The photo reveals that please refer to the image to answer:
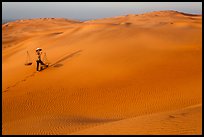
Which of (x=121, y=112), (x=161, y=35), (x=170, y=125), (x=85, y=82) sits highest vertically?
(x=161, y=35)

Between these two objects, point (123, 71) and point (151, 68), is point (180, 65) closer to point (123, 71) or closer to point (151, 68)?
point (151, 68)

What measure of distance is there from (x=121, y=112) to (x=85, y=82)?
3181 mm

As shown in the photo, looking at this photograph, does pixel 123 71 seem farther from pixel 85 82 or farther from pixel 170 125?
pixel 170 125

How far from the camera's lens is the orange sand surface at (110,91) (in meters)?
7.96

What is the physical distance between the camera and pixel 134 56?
615 inches

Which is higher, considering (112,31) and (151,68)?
(112,31)

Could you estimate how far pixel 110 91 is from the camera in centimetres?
1184

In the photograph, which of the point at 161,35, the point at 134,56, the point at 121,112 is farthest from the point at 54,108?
the point at 161,35

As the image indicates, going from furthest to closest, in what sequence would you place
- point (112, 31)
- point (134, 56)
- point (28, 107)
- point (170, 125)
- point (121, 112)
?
point (112, 31), point (134, 56), point (28, 107), point (121, 112), point (170, 125)

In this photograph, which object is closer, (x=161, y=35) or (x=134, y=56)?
(x=134, y=56)

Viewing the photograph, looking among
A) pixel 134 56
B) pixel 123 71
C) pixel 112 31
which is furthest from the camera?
pixel 112 31

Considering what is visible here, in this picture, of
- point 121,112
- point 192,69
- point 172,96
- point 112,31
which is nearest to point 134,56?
point 192,69

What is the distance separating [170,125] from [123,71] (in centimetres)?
685

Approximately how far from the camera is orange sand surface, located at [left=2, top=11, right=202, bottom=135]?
7.96 m
